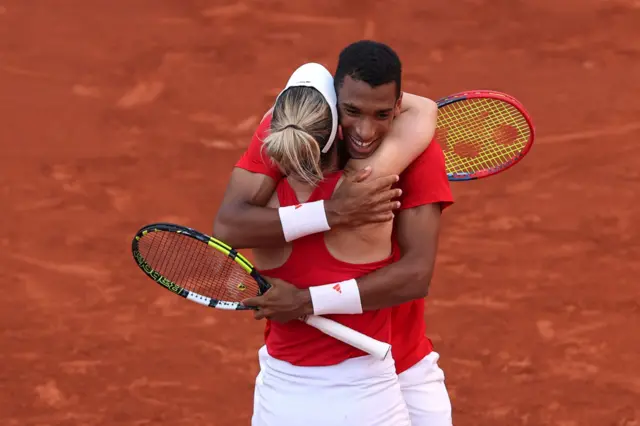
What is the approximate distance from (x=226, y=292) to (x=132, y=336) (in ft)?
9.33

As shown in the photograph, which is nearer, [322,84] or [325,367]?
[322,84]

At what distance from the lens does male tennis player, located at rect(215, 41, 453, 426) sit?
2.97 m

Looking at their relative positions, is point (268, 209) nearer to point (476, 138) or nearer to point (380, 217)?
point (380, 217)

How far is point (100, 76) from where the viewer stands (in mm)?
6344

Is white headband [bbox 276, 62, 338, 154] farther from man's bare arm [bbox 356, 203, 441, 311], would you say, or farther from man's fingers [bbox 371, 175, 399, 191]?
man's bare arm [bbox 356, 203, 441, 311]

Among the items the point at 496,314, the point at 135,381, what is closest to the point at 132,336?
the point at 135,381

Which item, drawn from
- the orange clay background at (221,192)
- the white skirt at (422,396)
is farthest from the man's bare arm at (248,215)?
the orange clay background at (221,192)

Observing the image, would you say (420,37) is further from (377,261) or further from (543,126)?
(377,261)

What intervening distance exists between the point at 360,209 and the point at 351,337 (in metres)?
0.42

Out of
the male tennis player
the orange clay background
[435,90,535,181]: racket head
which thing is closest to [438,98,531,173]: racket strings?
[435,90,535,181]: racket head

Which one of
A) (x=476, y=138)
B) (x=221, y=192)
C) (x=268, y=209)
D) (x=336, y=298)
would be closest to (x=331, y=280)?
(x=336, y=298)

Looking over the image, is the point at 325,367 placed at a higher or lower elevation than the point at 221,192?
higher

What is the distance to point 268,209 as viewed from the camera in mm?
3090

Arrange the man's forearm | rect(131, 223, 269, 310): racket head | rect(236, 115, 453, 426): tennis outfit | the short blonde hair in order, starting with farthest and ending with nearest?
rect(236, 115, 453, 426): tennis outfit
rect(131, 223, 269, 310): racket head
the man's forearm
the short blonde hair
